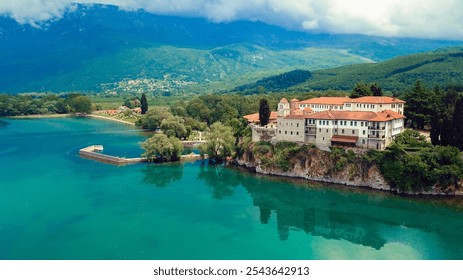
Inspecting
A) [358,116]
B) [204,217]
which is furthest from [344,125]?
[204,217]

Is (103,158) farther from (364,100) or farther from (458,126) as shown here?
(458,126)

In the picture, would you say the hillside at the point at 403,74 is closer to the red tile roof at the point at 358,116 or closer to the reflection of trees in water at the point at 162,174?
the red tile roof at the point at 358,116

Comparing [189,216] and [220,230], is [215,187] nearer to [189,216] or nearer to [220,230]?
[189,216]

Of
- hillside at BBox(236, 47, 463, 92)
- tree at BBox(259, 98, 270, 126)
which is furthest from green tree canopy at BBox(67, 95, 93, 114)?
tree at BBox(259, 98, 270, 126)

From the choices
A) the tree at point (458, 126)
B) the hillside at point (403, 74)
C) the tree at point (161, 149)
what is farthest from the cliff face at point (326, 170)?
the hillside at point (403, 74)

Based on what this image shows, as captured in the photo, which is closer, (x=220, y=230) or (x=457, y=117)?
(x=220, y=230)

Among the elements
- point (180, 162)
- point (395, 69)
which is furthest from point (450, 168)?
point (395, 69)

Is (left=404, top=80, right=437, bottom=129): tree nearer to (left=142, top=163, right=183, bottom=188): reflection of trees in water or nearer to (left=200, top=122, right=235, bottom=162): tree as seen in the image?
(left=200, top=122, right=235, bottom=162): tree
